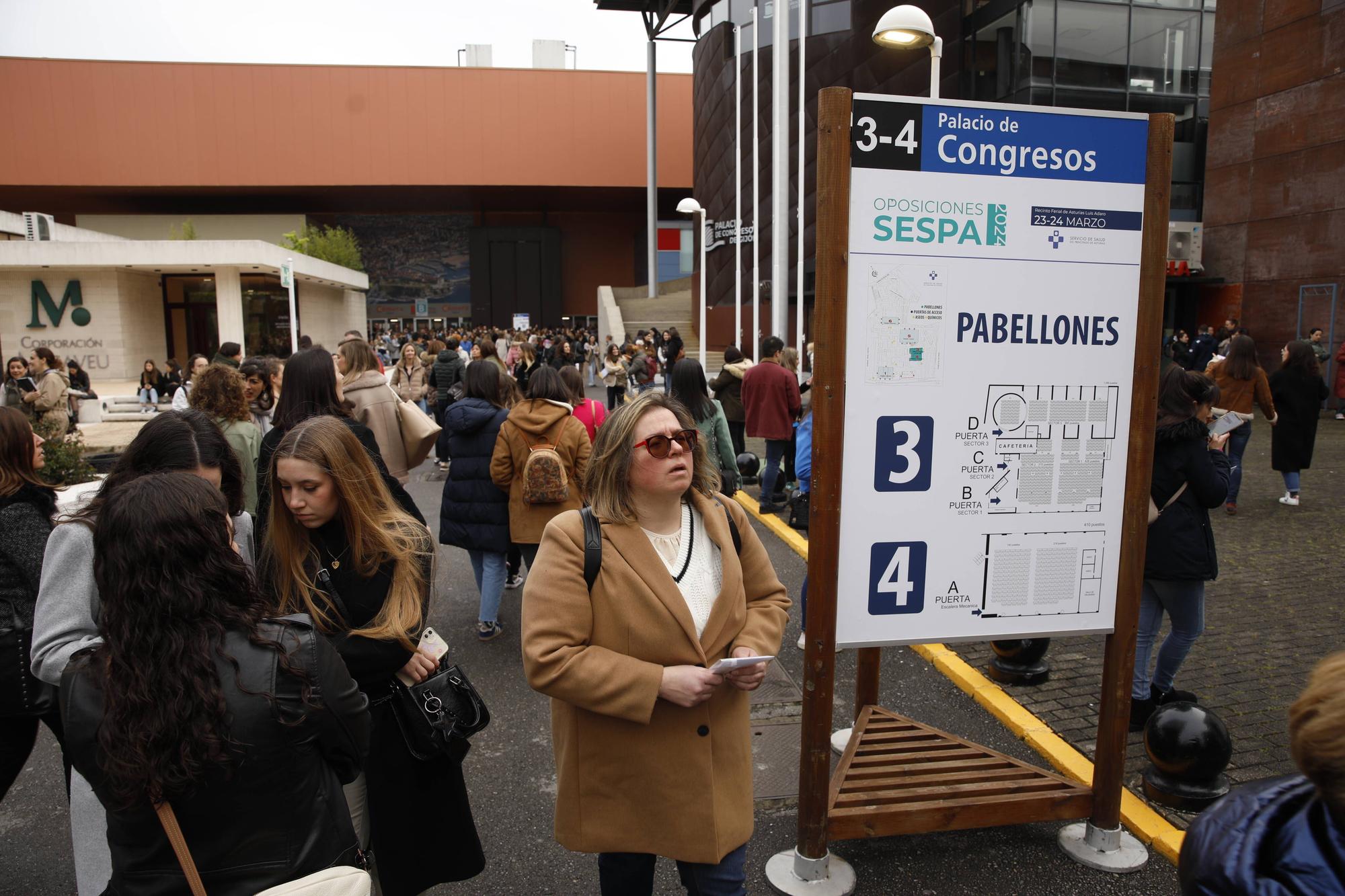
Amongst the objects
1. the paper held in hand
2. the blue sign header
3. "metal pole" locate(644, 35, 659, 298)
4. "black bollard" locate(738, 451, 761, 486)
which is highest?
"metal pole" locate(644, 35, 659, 298)

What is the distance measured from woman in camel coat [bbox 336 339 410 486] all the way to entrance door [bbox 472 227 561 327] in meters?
46.2

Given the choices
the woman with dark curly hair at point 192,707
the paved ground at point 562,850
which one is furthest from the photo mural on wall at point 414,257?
the woman with dark curly hair at point 192,707

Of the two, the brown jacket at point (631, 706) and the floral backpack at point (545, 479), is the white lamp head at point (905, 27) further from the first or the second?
the brown jacket at point (631, 706)

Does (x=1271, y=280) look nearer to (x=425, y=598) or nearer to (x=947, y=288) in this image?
(x=947, y=288)

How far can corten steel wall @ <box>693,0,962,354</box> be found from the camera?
25.3 meters

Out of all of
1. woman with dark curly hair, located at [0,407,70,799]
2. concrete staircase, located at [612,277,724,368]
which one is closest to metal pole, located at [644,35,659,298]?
concrete staircase, located at [612,277,724,368]

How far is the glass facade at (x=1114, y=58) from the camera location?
2270cm

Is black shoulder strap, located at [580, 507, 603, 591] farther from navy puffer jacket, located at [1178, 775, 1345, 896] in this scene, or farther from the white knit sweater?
navy puffer jacket, located at [1178, 775, 1345, 896]

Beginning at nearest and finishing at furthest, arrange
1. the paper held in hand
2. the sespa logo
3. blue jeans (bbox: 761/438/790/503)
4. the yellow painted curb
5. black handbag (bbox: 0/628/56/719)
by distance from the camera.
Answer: the paper held in hand
black handbag (bbox: 0/628/56/719)
the sespa logo
the yellow painted curb
blue jeans (bbox: 761/438/790/503)

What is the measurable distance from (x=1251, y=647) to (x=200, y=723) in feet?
19.3

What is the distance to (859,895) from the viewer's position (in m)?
3.21

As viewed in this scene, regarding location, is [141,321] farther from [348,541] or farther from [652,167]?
[348,541]

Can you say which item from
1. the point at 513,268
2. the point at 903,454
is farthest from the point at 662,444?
the point at 513,268

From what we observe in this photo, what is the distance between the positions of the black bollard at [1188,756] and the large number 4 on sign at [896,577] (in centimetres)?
143
